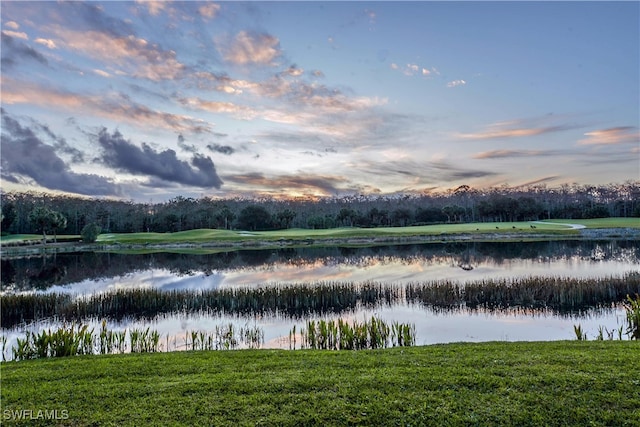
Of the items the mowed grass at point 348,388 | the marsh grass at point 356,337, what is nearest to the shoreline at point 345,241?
the marsh grass at point 356,337

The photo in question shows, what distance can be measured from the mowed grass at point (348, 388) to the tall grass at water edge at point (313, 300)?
8.25 m

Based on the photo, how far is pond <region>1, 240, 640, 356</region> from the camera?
13.4 meters

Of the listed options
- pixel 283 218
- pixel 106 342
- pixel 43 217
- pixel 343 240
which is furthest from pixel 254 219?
pixel 106 342

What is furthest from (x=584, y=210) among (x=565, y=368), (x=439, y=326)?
(x=565, y=368)

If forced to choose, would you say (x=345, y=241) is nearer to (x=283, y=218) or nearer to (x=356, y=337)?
(x=283, y=218)

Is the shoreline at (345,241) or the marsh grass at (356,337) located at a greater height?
the shoreline at (345,241)

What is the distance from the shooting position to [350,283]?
2012 centimetres

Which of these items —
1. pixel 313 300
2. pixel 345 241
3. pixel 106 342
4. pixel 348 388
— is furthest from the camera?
pixel 345 241

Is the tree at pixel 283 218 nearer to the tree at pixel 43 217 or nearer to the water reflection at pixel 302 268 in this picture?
the tree at pixel 43 217

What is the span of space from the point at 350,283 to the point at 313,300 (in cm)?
386

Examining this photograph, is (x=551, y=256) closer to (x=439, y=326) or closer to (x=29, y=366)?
(x=439, y=326)

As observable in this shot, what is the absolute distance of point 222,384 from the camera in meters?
6.21

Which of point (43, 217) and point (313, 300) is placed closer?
point (313, 300)

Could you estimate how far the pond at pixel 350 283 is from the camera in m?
13.4
